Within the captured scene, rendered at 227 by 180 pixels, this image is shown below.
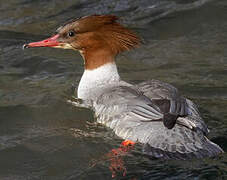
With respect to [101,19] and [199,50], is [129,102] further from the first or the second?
[199,50]

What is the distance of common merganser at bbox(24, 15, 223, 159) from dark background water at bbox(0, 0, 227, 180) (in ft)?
0.47

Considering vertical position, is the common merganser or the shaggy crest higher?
the shaggy crest

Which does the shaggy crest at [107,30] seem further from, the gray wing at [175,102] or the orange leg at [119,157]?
the orange leg at [119,157]

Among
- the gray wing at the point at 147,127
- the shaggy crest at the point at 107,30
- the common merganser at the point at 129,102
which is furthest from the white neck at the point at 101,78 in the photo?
the gray wing at the point at 147,127

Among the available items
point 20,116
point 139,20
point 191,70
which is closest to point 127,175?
point 20,116

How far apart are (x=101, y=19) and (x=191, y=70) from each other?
1900mm

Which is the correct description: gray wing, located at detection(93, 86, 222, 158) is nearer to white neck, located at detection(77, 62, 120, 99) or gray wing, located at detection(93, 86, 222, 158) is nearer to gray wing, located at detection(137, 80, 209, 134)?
gray wing, located at detection(137, 80, 209, 134)

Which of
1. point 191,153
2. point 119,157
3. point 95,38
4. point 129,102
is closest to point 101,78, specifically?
point 95,38

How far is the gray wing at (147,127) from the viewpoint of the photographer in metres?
5.15

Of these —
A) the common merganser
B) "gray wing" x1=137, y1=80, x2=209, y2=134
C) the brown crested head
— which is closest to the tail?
the common merganser

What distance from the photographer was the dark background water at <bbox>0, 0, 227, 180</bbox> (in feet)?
17.1

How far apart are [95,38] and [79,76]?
1319 millimetres

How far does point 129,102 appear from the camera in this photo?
5.88 m

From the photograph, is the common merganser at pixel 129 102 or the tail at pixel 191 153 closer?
the tail at pixel 191 153
